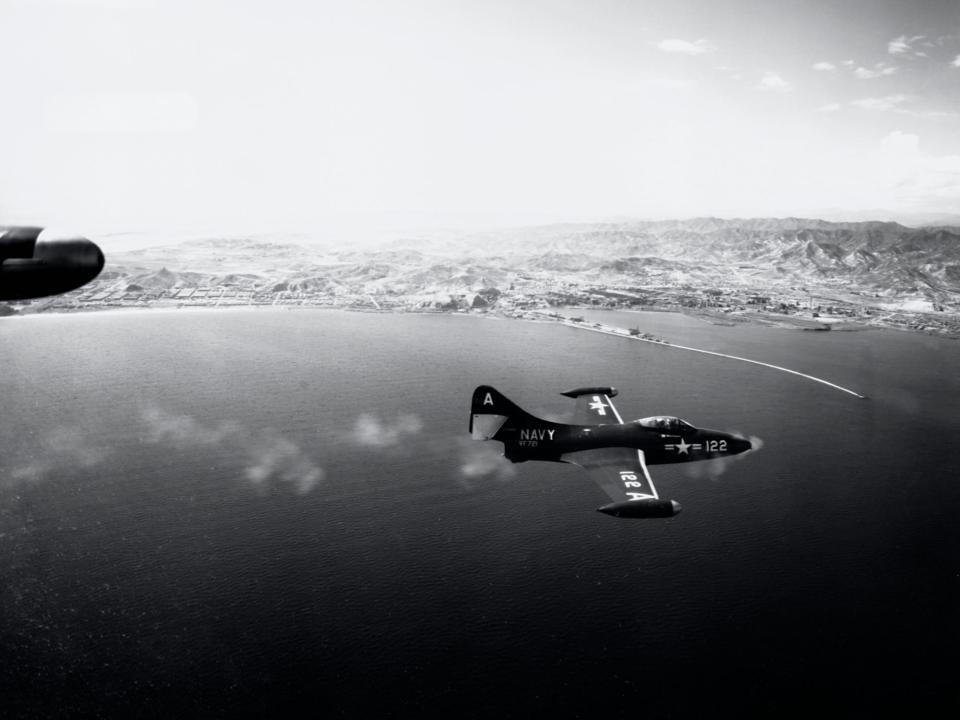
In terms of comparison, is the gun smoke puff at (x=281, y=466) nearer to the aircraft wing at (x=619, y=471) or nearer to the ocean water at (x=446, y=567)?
the ocean water at (x=446, y=567)

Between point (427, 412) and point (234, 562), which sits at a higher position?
point (427, 412)

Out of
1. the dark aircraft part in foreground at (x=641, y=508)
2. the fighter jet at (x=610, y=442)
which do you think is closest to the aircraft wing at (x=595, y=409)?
the fighter jet at (x=610, y=442)

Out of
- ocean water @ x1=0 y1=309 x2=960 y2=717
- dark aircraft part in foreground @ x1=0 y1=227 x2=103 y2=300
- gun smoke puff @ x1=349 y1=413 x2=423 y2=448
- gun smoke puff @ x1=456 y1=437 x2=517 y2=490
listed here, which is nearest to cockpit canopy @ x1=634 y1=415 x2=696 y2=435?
ocean water @ x1=0 y1=309 x2=960 y2=717

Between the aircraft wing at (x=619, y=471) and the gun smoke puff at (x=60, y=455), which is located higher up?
the aircraft wing at (x=619, y=471)

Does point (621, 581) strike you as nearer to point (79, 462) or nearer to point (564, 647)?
point (564, 647)

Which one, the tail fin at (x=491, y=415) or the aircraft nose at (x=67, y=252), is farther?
the tail fin at (x=491, y=415)

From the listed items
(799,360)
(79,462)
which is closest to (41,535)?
(79,462)

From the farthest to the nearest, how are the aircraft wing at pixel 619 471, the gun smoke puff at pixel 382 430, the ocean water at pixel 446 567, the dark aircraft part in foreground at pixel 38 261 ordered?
the gun smoke puff at pixel 382 430
the ocean water at pixel 446 567
the aircraft wing at pixel 619 471
the dark aircraft part in foreground at pixel 38 261

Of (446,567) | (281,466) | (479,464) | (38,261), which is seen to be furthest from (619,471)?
(281,466)
